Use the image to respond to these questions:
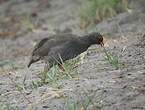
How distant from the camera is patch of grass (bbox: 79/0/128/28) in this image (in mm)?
13016

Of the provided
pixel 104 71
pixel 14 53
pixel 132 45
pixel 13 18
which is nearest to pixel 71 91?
pixel 104 71

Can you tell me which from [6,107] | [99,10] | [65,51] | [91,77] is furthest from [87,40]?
[99,10]

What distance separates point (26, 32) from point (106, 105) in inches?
326

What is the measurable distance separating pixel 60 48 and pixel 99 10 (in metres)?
5.36

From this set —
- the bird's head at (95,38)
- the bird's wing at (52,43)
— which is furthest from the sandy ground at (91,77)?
the bird's wing at (52,43)

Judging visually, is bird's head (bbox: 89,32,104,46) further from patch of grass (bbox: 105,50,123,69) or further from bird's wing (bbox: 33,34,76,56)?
patch of grass (bbox: 105,50,123,69)

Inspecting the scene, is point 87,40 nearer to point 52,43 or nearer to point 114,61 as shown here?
point 52,43

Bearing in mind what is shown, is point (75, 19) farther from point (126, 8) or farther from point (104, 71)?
point (104, 71)

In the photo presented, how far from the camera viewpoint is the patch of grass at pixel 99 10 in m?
13.0

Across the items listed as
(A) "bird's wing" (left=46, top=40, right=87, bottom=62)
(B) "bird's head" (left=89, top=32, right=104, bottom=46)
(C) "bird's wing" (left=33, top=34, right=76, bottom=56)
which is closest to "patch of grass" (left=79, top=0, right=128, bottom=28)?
(B) "bird's head" (left=89, top=32, right=104, bottom=46)

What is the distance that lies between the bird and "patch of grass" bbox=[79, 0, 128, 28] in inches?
192

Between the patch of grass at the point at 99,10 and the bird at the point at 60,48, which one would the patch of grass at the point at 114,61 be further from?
the patch of grass at the point at 99,10

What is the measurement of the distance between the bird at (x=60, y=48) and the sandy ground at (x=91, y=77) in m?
0.25

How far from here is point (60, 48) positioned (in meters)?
7.82
